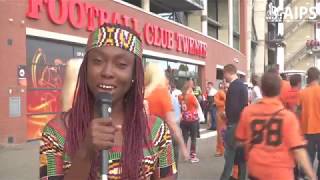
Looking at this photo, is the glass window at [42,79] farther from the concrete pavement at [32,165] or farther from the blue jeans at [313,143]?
the blue jeans at [313,143]

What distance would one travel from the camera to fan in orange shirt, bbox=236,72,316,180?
489cm

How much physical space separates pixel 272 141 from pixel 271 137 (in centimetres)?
4

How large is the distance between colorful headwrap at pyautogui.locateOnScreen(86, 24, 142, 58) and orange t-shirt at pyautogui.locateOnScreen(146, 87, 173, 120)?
5.16 meters

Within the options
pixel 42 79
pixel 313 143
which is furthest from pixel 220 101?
pixel 42 79

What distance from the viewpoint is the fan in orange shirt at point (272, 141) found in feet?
16.0

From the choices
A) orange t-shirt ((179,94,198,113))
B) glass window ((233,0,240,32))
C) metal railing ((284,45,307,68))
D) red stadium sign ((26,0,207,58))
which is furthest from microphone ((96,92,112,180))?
metal railing ((284,45,307,68))

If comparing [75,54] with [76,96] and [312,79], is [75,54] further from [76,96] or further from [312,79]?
[76,96]

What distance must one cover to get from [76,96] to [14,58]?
11.9 metres

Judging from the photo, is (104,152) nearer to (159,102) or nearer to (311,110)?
(159,102)

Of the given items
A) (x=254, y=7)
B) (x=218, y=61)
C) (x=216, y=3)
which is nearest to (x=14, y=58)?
(x=218, y=61)

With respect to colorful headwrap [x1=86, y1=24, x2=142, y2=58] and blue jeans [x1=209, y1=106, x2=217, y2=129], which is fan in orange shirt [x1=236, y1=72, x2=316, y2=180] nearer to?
colorful headwrap [x1=86, y1=24, x2=142, y2=58]

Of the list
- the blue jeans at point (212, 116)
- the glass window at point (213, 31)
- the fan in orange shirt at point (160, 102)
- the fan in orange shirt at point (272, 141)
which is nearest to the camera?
the fan in orange shirt at point (272, 141)

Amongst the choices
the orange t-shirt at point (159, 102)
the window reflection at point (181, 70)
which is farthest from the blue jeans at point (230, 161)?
the window reflection at point (181, 70)

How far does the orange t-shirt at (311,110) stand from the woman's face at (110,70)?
6.18m
